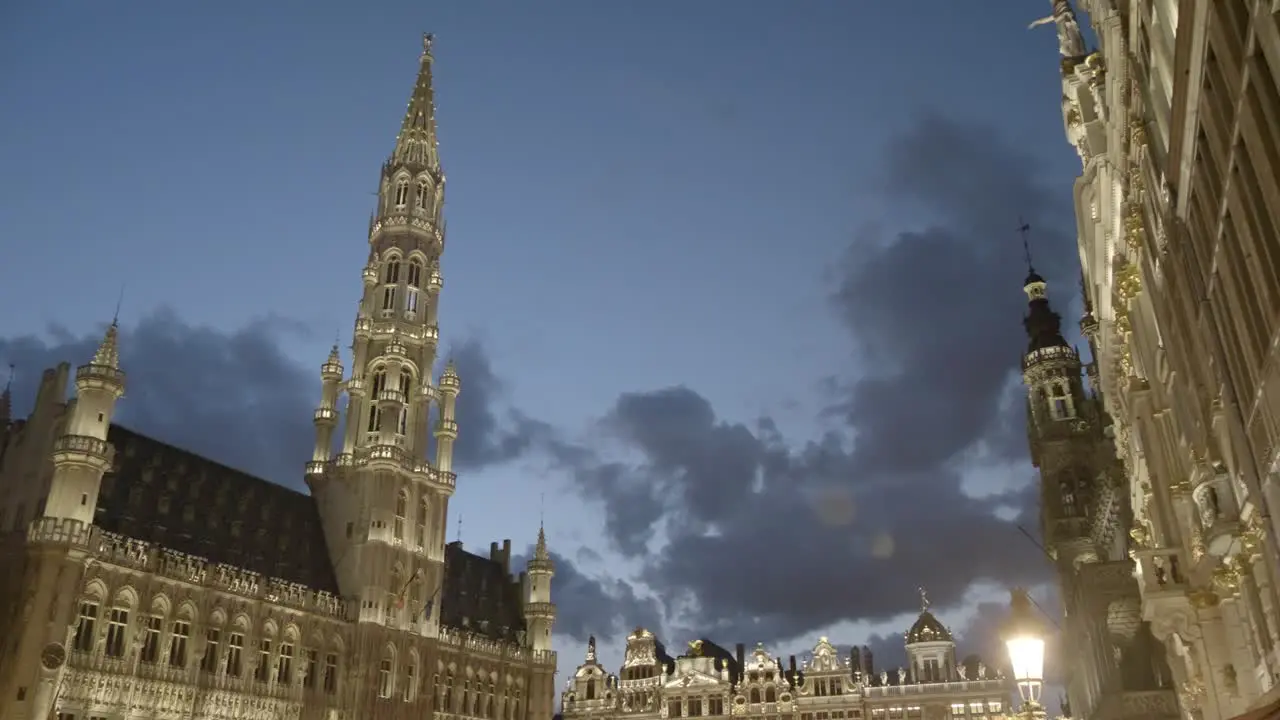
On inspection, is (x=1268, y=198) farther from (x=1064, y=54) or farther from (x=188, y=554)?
(x=188, y=554)

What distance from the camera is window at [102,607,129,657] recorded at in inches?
1770

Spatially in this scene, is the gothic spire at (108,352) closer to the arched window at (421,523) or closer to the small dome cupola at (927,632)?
the arched window at (421,523)

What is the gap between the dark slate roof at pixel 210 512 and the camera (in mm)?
50812

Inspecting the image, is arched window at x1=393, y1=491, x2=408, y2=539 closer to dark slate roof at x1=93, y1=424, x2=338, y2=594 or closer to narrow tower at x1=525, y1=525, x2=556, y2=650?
dark slate roof at x1=93, y1=424, x2=338, y2=594

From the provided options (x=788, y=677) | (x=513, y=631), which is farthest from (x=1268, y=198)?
(x=788, y=677)

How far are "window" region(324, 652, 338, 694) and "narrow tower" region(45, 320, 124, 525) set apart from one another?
1701 cm

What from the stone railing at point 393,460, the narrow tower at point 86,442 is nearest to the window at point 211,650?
the narrow tower at point 86,442

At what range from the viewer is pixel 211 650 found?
50.1 metres

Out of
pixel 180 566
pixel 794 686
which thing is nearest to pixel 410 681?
pixel 180 566

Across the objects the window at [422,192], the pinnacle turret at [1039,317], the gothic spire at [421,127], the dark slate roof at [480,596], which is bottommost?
the dark slate roof at [480,596]

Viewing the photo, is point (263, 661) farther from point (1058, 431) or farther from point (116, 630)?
point (1058, 431)

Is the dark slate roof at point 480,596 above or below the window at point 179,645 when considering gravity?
above

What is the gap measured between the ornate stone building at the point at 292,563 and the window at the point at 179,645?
3.8 inches

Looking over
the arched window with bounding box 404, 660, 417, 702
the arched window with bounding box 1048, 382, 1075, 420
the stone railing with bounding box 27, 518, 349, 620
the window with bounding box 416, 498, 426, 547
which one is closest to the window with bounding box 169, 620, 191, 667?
the stone railing with bounding box 27, 518, 349, 620
